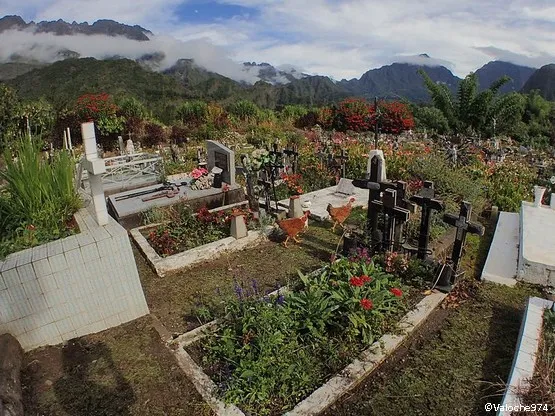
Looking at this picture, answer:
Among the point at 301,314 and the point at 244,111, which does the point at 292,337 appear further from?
the point at 244,111

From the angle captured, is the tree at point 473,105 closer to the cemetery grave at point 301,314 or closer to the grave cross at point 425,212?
the cemetery grave at point 301,314

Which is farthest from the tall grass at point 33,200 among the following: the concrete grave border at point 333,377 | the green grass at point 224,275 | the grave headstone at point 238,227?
the grave headstone at point 238,227

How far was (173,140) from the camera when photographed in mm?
15570

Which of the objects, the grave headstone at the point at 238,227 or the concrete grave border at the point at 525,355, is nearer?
the concrete grave border at the point at 525,355

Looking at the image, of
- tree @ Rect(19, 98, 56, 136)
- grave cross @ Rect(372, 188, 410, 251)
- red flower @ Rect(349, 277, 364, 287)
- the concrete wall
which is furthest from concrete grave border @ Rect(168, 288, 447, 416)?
tree @ Rect(19, 98, 56, 136)

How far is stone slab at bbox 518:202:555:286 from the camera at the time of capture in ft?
15.6

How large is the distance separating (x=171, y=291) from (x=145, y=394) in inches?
72.5

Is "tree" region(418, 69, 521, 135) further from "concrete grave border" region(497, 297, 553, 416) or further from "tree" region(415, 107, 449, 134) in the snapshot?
"concrete grave border" region(497, 297, 553, 416)

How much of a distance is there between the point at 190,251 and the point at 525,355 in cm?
425

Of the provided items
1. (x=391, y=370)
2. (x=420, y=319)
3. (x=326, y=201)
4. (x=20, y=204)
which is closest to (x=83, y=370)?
(x=20, y=204)

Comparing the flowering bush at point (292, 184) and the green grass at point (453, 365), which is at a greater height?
the flowering bush at point (292, 184)

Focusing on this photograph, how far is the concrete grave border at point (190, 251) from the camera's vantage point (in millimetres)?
5336

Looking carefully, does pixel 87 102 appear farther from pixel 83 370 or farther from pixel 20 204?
pixel 83 370

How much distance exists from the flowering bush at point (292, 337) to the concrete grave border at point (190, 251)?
63.0 inches
